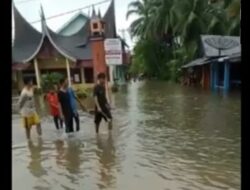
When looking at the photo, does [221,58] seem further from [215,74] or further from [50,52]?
[50,52]

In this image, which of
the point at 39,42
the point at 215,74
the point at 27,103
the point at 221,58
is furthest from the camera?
the point at 39,42

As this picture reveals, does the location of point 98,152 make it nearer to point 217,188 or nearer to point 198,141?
point 198,141

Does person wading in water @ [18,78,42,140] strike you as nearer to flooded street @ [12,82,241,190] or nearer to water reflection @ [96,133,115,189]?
flooded street @ [12,82,241,190]

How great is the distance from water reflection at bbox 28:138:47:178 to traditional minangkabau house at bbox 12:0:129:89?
29.1 meters

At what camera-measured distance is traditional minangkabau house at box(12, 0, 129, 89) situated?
3909 cm

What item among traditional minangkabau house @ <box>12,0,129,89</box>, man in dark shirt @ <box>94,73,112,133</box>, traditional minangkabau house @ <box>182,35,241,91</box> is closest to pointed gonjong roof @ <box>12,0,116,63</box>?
traditional minangkabau house @ <box>12,0,129,89</box>

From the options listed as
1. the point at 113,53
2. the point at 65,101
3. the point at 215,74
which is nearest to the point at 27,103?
the point at 65,101

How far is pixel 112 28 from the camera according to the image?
43031 millimetres

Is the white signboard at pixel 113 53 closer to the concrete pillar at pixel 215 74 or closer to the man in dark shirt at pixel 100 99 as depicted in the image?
the man in dark shirt at pixel 100 99

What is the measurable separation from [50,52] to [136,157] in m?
32.8

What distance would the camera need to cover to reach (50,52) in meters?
39.4

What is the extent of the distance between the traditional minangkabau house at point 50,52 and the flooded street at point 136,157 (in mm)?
27293
